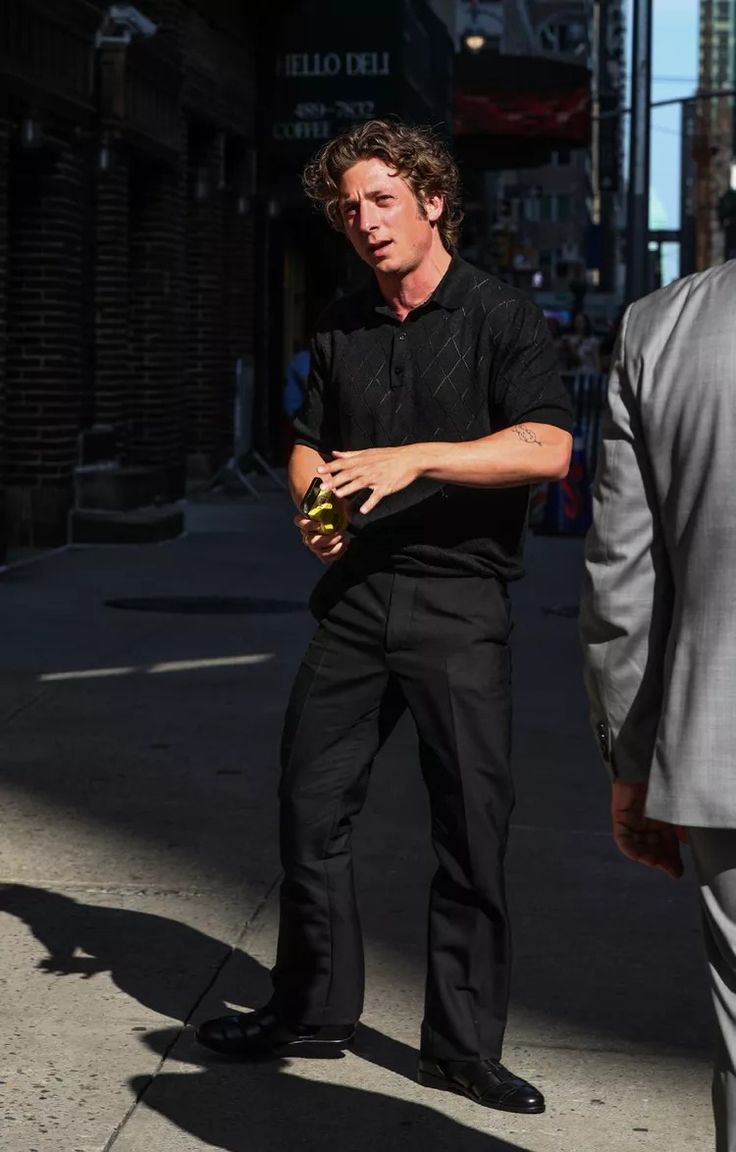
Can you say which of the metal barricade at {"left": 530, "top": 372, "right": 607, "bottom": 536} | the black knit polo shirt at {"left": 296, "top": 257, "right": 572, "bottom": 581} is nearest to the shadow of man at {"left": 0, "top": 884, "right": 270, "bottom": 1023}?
the black knit polo shirt at {"left": 296, "top": 257, "right": 572, "bottom": 581}

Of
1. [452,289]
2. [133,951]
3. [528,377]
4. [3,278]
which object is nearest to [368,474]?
[528,377]

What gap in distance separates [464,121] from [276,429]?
26.7 ft

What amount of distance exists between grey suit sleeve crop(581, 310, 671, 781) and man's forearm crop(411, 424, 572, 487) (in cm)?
117

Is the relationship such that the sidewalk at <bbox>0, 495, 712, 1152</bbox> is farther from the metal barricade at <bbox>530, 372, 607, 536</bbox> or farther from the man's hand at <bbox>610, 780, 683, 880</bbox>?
the metal barricade at <bbox>530, 372, 607, 536</bbox>

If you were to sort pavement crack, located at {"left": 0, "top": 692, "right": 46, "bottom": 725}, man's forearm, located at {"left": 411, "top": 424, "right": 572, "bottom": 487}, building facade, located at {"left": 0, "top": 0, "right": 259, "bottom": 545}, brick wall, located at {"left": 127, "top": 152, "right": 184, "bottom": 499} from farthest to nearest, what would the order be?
brick wall, located at {"left": 127, "top": 152, "right": 184, "bottom": 499}, building facade, located at {"left": 0, "top": 0, "right": 259, "bottom": 545}, pavement crack, located at {"left": 0, "top": 692, "right": 46, "bottom": 725}, man's forearm, located at {"left": 411, "top": 424, "right": 572, "bottom": 487}

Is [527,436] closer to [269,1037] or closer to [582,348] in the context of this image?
[269,1037]

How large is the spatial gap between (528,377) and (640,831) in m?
1.53

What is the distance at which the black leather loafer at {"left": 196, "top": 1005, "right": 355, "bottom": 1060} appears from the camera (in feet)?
16.2

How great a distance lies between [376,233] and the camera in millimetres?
4527

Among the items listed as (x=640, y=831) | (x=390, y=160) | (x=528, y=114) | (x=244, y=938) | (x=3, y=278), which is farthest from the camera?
(x=528, y=114)

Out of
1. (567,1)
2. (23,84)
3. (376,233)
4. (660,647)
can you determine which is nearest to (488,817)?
(376,233)

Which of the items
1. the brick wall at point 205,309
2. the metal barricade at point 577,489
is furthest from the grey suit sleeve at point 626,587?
the brick wall at point 205,309

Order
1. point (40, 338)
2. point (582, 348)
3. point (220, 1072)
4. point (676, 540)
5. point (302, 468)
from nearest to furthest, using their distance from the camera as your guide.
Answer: point (676, 540), point (302, 468), point (220, 1072), point (40, 338), point (582, 348)

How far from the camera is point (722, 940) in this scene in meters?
3.03
